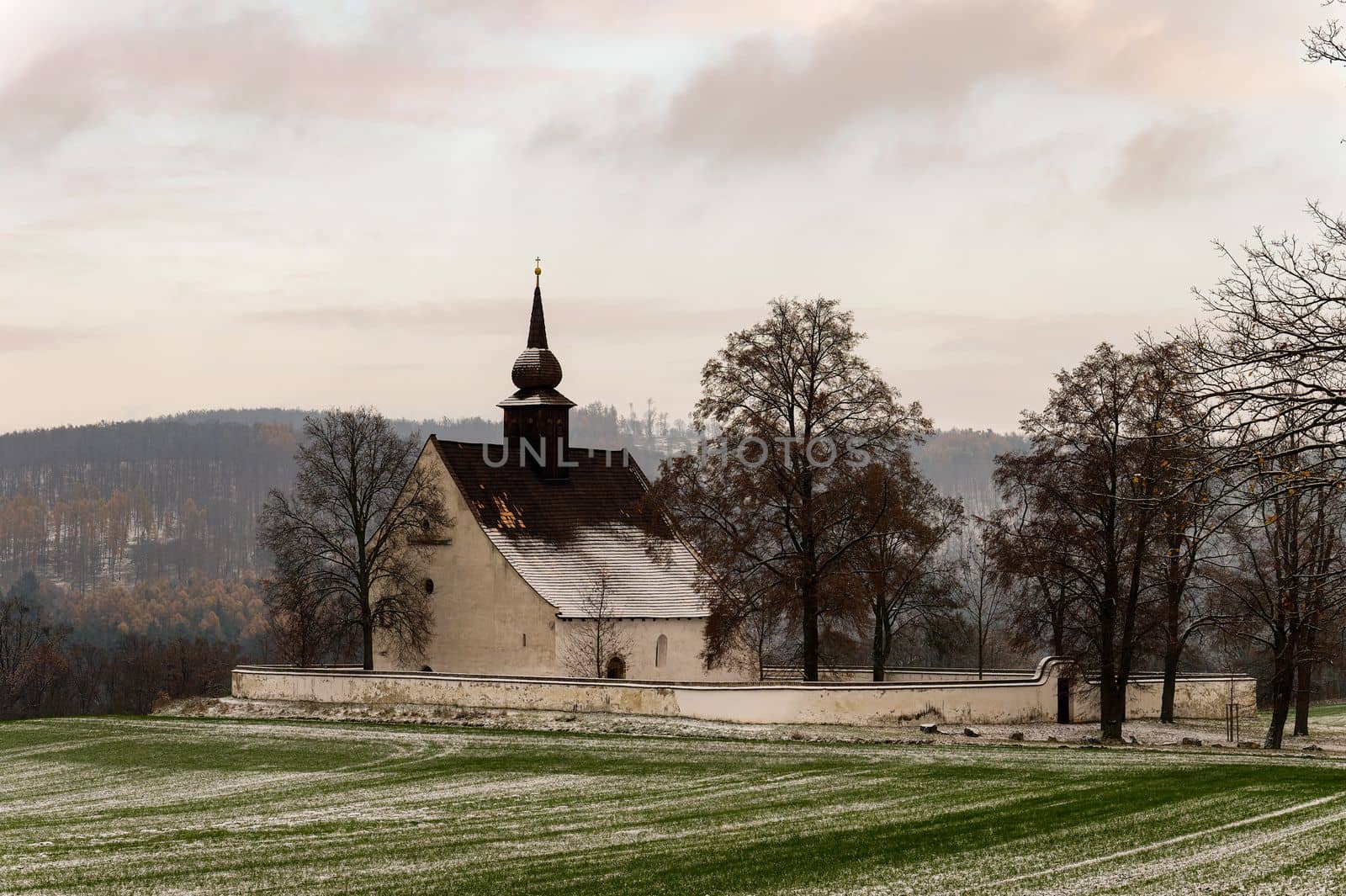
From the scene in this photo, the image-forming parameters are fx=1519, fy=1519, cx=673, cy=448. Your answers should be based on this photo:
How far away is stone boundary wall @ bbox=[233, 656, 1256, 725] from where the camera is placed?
3872cm

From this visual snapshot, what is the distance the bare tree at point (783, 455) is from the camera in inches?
1629

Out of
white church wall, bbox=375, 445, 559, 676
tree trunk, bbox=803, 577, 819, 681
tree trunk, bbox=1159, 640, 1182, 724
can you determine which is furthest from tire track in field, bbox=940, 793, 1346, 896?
white church wall, bbox=375, 445, 559, 676

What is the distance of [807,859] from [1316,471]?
662 cm

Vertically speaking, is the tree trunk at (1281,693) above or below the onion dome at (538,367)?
below

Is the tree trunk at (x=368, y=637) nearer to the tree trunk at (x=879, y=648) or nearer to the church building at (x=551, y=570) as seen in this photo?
the church building at (x=551, y=570)

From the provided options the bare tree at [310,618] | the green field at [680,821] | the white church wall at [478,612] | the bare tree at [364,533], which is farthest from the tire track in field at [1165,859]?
the bare tree at [310,618]

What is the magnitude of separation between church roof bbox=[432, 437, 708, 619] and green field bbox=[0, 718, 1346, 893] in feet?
50.9

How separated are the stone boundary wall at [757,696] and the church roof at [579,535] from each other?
579cm

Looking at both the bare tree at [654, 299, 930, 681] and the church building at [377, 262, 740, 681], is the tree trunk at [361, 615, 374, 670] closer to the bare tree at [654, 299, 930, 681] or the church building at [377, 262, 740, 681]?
the church building at [377, 262, 740, 681]

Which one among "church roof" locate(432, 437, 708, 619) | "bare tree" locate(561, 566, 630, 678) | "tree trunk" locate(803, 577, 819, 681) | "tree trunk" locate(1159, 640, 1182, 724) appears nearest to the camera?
"tree trunk" locate(803, 577, 819, 681)

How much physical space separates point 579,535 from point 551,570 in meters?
2.73

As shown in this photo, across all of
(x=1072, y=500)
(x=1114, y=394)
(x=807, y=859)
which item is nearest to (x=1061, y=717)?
(x=1072, y=500)

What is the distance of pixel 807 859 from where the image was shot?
54.0 ft

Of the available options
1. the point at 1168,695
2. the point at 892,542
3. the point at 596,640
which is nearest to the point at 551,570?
the point at 596,640
